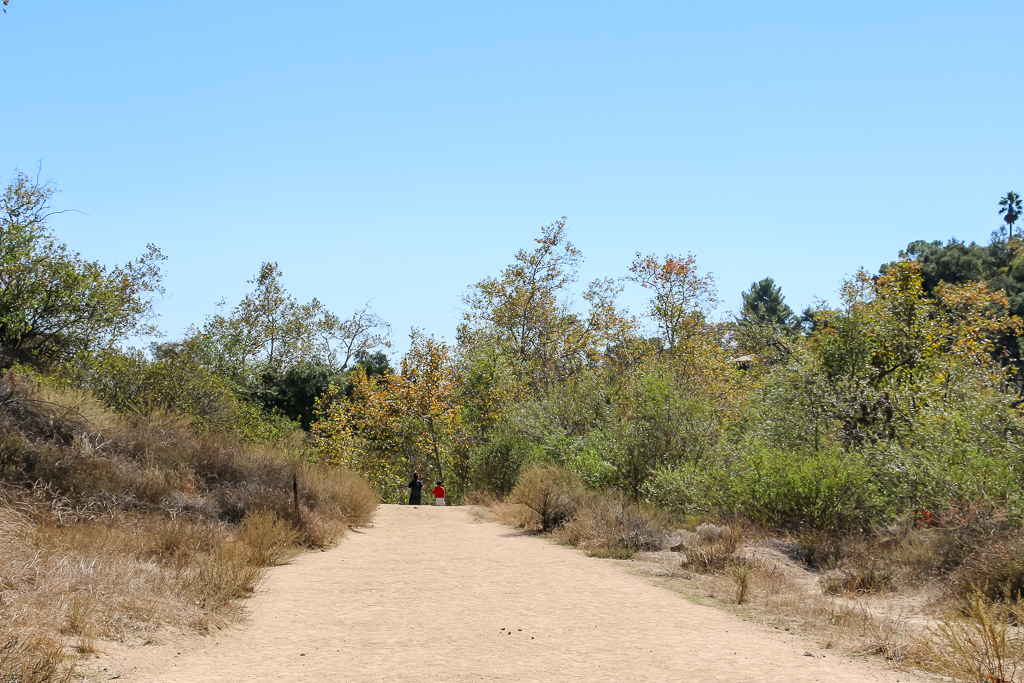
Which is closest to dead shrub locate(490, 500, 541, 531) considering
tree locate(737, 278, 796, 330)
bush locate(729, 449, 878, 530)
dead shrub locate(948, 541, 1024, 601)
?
bush locate(729, 449, 878, 530)

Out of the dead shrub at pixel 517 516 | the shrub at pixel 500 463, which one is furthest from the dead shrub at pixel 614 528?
the shrub at pixel 500 463

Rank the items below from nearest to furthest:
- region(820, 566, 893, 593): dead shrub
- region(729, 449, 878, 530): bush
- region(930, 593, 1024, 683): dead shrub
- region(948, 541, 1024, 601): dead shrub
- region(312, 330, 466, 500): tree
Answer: region(930, 593, 1024, 683): dead shrub, region(948, 541, 1024, 601): dead shrub, region(820, 566, 893, 593): dead shrub, region(729, 449, 878, 530): bush, region(312, 330, 466, 500): tree

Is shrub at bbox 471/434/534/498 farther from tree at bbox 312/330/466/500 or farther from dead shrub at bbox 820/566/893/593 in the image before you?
dead shrub at bbox 820/566/893/593

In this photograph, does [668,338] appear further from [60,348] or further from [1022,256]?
[1022,256]

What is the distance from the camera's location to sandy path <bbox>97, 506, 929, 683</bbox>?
6.40 meters

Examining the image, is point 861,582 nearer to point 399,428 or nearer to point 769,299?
point 399,428

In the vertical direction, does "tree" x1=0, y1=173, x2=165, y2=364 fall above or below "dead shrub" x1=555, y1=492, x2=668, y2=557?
above

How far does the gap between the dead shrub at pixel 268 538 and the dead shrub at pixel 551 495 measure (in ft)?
19.6

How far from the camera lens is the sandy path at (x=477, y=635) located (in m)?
6.40

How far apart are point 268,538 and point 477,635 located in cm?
574

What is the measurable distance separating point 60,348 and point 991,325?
102 ft

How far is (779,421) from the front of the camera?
16.6 meters

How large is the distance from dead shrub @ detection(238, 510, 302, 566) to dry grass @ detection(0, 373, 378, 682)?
0.03m

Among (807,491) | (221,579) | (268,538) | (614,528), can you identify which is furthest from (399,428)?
(221,579)
